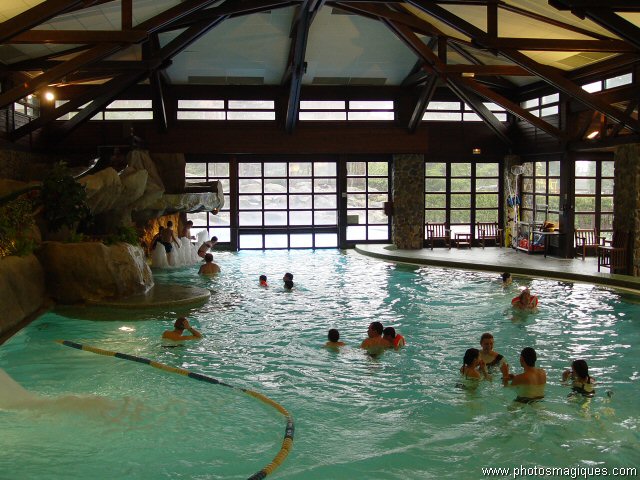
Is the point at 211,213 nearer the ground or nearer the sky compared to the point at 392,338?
nearer the sky

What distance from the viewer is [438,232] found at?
23.4m

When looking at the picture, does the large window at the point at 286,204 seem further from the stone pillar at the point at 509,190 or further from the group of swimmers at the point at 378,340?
the group of swimmers at the point at 378,340

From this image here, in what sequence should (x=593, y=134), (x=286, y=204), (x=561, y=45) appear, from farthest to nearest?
(x=286, y=204) → (x=593, y=134) → (x=561, y=45)

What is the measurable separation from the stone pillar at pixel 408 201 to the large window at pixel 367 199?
0.63m

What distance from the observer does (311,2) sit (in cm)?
1474

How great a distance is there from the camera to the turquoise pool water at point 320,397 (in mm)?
6320

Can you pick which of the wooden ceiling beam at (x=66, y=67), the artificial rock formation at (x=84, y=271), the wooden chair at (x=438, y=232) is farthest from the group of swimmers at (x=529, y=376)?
the wooden chair at (x=438, y=232)

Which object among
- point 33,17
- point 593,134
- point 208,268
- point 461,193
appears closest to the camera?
point 33,17

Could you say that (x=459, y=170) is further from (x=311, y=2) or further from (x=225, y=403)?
(x=225, y=403)

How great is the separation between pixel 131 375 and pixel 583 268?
39.7 feet

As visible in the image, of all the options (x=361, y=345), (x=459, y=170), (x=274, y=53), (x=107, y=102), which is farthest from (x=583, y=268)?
(x=107, y=102)

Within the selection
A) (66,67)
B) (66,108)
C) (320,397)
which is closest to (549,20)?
(320,397)

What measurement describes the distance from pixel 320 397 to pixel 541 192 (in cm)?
1541

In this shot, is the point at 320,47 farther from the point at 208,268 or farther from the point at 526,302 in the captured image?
the point at 526,302
